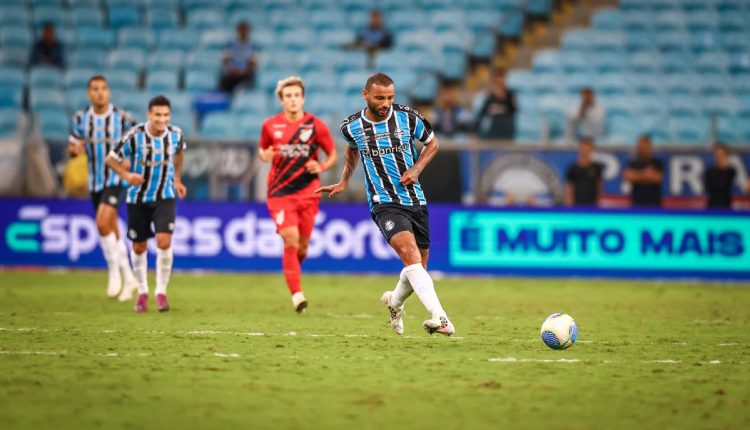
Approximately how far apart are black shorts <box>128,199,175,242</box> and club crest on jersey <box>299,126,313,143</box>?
1527 mm

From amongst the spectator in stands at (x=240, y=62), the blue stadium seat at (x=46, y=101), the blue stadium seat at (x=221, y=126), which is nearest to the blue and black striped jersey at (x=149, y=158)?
the blue stadium seat at (x=221, y=126)

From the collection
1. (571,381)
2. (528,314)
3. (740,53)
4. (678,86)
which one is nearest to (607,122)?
(678,86)

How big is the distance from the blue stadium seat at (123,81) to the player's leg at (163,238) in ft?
38.4

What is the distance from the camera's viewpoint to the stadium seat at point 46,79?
950 inches

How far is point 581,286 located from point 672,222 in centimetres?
197

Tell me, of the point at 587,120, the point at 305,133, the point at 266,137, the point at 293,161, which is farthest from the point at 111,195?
the point at 587,120

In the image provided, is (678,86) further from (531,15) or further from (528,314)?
(528,314)

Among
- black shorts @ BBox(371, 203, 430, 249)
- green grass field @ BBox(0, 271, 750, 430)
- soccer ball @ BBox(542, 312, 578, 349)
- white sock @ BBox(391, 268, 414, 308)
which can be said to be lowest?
green grass field @ BBox(0, 271, 750, 430)

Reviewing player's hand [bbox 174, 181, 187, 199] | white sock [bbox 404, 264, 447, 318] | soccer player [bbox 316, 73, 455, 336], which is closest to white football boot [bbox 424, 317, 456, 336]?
white sock [bbox 404, 264, 447, 318]

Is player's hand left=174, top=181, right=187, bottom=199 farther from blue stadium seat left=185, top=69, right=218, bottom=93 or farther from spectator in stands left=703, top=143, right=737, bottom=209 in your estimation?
blue stadium seat left=185, top=69, right=218, bottom=93

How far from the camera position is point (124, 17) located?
25875mm

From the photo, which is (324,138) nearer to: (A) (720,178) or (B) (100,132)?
(B) (100,132)

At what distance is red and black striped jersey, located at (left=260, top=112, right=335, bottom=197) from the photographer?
12.8 meters

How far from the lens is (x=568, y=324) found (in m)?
9.34
